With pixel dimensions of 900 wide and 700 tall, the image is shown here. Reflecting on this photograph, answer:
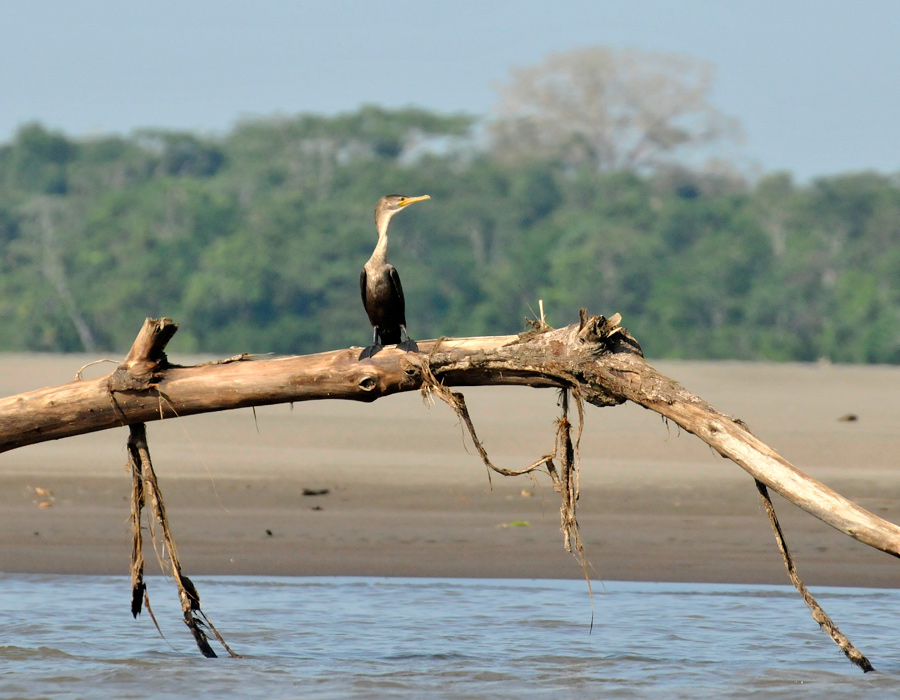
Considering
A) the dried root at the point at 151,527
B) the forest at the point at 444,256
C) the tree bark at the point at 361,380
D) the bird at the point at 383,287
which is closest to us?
the tree bark at the point at 361,380

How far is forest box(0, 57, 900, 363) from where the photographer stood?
1569 inches

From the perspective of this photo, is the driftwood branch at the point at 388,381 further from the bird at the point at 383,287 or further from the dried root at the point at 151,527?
the bird at the point at 383,287

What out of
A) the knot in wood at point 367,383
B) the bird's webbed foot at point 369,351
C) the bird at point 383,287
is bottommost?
the knot in wood at point 367,383

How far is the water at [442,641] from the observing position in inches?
218

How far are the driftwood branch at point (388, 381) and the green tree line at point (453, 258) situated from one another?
33137 millimetres

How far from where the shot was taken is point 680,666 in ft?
19.1

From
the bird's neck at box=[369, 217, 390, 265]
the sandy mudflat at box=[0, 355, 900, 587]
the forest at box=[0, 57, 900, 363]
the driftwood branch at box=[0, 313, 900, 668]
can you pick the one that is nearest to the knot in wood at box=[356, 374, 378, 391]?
the driftwood branch at box=[0, 313, 900, 668]

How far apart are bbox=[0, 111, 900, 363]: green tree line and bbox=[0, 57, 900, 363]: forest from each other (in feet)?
0.23

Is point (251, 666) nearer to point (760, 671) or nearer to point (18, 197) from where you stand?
point (760, 671)

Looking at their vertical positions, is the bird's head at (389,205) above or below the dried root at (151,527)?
above

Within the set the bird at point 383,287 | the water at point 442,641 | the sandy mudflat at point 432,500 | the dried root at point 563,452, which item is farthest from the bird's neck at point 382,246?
the sandy mudflat at point 432,500

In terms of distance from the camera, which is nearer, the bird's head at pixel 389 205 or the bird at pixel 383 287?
the bird at pixel 383 287

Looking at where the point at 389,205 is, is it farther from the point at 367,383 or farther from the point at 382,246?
the point at 367,383

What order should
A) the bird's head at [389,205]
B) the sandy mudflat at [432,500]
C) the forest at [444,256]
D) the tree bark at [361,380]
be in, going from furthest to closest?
1. the forest at [444,256]
2. the sandy mudflat at [432,500]
3. the bird's head at [389,205]
4. the tree bark at [361,380]
